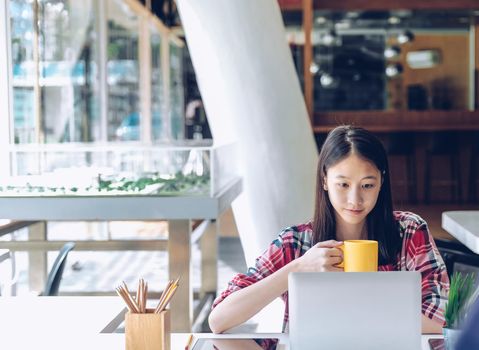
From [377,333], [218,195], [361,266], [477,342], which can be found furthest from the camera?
[218,195]

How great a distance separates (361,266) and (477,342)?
0.60 meters

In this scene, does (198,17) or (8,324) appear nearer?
(8,324)

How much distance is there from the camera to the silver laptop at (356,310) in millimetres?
1343

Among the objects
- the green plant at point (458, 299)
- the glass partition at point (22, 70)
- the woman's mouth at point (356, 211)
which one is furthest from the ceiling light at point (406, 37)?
the green plant at point (458, 299)

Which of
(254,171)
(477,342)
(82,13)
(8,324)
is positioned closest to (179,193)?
(254,171)

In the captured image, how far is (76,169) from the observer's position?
4.79m

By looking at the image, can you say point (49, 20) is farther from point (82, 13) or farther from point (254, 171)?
point (254, 171)

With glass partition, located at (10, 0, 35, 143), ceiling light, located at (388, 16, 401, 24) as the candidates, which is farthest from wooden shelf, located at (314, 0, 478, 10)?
ceiling light, located at (388, 16, 401, 24)

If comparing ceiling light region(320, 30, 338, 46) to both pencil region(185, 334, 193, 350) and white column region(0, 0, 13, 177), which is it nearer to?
white column region(0, 0, 13, 177)

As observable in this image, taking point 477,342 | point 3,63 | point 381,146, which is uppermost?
point 3,63

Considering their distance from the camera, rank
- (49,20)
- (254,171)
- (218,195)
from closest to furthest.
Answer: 1. (218,195)
2. (254,171)
3. (49,20)

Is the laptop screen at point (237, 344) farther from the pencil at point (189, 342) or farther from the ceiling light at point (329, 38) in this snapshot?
the ceiling light at point (329, 38)

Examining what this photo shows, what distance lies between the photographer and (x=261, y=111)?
4.86 metres

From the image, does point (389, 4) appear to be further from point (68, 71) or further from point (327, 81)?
point (327, 81)
